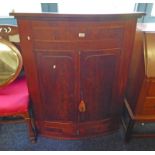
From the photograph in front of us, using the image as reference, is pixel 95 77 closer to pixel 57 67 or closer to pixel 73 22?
pixel 57 67

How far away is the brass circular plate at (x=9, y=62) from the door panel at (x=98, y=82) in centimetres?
54

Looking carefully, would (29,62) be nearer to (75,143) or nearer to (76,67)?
(76,67)

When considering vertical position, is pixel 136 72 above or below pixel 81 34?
below

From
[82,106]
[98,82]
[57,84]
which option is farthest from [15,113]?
[98,82]

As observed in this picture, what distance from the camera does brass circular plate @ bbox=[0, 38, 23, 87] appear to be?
1.41 meters

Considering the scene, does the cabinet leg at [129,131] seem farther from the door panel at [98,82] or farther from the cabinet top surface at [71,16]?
the cabinet top surface at [71,16]

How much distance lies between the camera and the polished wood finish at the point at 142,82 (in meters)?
1.24

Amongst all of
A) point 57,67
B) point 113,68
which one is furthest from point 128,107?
point 57,67

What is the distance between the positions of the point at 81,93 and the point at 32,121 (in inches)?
20.6

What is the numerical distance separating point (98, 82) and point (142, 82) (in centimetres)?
32

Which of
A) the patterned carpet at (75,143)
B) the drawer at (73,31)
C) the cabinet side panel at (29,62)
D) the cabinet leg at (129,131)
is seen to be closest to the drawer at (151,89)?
the cabinet leg at (129,131)

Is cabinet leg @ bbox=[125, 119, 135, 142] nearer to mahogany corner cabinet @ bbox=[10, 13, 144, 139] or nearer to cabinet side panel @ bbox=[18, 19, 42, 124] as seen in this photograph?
mahogany corner cabinet @ bbox=[10, 13, 144, 139]

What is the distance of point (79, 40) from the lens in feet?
3.76

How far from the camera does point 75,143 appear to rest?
163 cm
